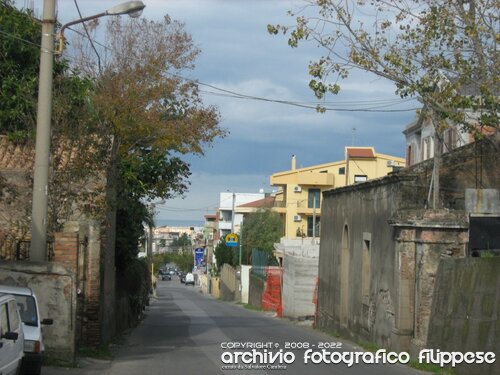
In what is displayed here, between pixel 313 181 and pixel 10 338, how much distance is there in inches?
2500

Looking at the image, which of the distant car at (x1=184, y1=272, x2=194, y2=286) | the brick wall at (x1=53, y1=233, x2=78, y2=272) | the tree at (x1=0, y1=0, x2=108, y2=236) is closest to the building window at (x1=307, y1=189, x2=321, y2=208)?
the tree at (x1=0, y1=0, x2=108, y2=236)

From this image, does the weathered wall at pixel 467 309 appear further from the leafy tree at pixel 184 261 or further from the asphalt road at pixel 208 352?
the leafy tree at pixel 184 261

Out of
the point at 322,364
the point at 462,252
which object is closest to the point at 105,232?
the point at 322,364

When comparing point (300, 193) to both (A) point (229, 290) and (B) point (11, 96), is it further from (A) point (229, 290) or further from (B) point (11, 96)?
(B) point (11, 96)

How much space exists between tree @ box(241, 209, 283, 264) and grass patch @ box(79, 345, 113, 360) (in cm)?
5765

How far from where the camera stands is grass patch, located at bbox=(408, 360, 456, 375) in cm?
1725

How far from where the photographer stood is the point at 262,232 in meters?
80.3

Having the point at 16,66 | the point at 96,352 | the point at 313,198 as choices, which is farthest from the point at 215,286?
the point at 96,352

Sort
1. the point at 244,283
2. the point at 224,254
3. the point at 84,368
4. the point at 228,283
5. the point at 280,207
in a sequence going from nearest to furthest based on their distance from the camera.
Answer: the point at 84,368
the point at 244,283
the point at 228,283
the point at 280,207
the point at 224,254

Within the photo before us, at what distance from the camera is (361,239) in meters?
25.9

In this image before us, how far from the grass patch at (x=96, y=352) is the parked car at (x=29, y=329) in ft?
18.3

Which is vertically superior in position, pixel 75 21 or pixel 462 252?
pixel 75 21

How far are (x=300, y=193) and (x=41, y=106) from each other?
60341 millimetres

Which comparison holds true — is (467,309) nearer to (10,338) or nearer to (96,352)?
(96,352)
